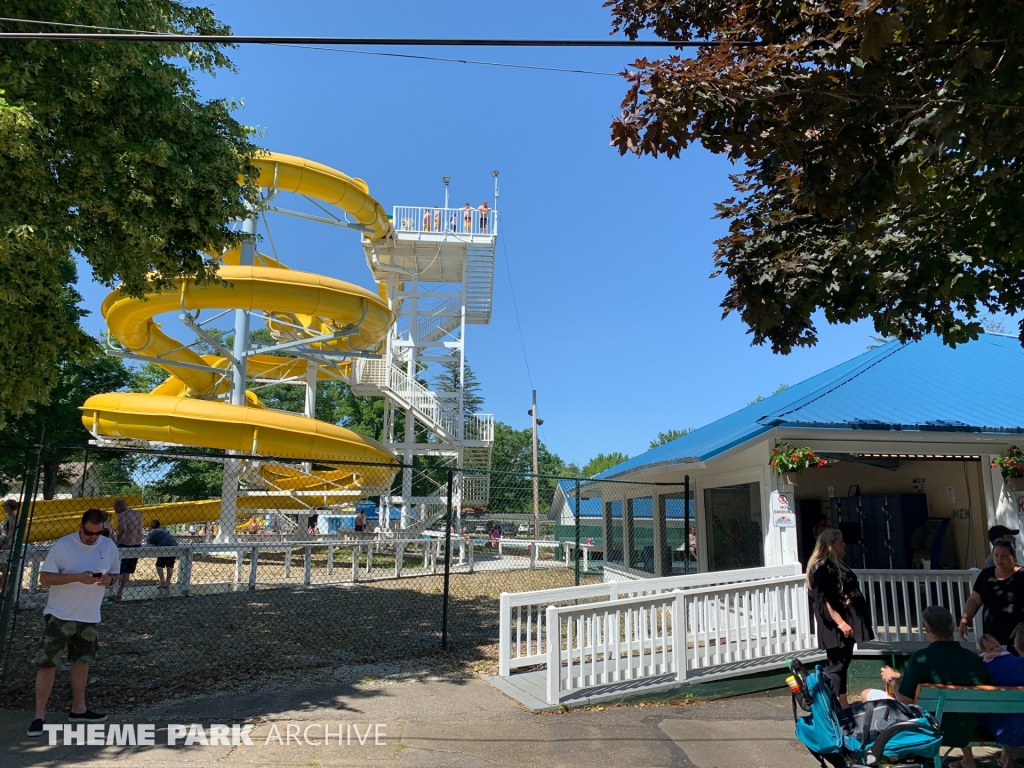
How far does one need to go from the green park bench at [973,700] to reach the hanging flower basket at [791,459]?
14.1 ft

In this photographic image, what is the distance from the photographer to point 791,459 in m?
8.44

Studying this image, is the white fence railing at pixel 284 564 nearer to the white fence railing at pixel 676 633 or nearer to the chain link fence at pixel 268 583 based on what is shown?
the chain link fence at pixel 268 583

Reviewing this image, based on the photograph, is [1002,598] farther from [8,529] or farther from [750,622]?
[8,529]

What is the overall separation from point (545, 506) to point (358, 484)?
44487 mm

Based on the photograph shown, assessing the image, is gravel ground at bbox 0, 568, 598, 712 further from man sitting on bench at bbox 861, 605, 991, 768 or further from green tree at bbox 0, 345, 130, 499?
green tree at bbox 0, 345, 130, 499

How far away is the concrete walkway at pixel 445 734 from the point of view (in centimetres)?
493

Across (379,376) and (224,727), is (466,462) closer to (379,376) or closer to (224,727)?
(379,376)

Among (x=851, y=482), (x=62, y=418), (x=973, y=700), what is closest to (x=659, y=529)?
(x=851, y=482)

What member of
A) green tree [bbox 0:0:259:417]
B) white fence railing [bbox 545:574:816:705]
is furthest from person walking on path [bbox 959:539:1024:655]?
green tree [bbox 0:0:259:417]

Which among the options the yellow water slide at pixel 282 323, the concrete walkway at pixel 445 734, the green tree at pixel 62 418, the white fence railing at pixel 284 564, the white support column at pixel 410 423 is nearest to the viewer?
the concrete walkway at pixel 445 734

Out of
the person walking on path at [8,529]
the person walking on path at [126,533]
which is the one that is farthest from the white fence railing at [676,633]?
the person walking on path at [126,533]

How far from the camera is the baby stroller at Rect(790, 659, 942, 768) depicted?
3932 millimetres

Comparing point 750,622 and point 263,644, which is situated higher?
point 750,622

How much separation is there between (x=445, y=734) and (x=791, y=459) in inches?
204
